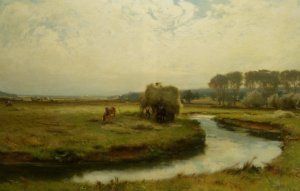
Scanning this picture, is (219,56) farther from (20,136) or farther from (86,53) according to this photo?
(20,136)

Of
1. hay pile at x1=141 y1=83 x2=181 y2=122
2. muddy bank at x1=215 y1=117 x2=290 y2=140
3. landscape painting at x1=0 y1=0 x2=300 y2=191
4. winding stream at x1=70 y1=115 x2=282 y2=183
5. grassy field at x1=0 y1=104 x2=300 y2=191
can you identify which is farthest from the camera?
muddy bank at x1=215 y1=117 x2=290 y2=140

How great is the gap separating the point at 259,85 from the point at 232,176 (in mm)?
2058

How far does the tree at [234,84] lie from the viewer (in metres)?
9.88

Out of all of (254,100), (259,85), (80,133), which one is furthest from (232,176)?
(80,133)

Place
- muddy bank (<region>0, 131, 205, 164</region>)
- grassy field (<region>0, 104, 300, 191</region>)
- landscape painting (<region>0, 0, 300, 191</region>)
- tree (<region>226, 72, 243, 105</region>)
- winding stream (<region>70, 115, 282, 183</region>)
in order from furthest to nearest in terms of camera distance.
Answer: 1. tree (<region>226, 72, 243, 105</region>)
2. landscape painting (<region>0, 0, 300, 191</region>)
3. muddy bank (<region>0, 131, 205, 164</region>)
4. winding stream (<region>70, 115, 282, 183</region>)
5. grassy field (<region>0, 104, 300, 191</region>)

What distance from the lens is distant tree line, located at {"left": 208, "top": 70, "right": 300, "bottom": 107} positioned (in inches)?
387

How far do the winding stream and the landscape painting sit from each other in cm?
3

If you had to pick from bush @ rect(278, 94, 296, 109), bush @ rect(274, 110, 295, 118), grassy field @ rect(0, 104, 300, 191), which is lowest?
grassy field @ rect(0, 104, 300, 191)

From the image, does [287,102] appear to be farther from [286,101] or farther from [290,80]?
[290,80]

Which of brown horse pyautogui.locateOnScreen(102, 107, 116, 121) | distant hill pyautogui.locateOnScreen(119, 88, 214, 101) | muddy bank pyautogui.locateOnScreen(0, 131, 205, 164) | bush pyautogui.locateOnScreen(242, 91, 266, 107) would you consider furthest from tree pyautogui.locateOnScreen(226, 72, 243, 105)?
brown horse pyautogui.locateOnScreen(102, 107, 116, 121)

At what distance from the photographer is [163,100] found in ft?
33.7

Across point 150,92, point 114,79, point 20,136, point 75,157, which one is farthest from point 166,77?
point 20,136

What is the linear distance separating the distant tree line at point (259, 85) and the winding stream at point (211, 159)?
756mm

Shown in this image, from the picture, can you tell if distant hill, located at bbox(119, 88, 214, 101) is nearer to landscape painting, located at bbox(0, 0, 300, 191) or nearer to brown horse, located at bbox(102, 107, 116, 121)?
landscape painting, located at bbox(0, 0, 300, 191)
